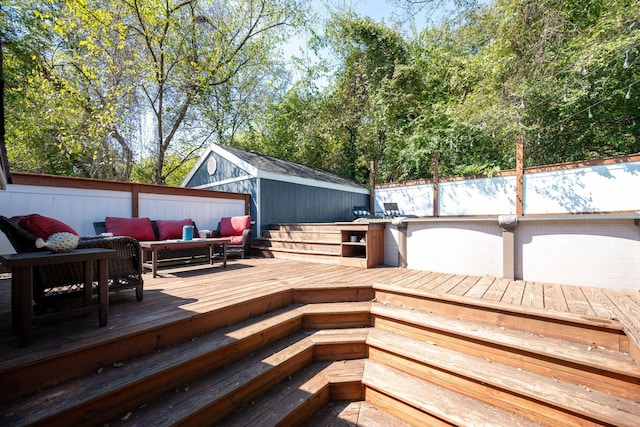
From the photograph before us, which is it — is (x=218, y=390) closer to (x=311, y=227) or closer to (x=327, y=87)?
(x=311, y=227)

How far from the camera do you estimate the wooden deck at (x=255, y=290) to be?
1.84 meters

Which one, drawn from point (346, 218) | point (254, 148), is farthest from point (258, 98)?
point (346, 218)

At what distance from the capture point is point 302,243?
5.41 meters

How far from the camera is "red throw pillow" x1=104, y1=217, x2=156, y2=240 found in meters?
4.41

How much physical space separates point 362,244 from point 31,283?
3.70 metres

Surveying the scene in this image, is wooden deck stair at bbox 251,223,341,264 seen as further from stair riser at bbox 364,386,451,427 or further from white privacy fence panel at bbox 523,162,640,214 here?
white privacy fence panel at bbox 523,162,640,214

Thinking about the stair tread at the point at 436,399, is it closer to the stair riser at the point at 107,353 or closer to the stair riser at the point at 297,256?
the stair riser at the point at 107,353

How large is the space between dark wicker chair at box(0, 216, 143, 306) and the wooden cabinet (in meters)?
2.95

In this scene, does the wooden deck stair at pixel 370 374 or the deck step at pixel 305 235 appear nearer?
the wooden deck stair at pixel 370 374

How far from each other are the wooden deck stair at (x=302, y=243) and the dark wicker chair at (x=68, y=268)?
3.05 meters

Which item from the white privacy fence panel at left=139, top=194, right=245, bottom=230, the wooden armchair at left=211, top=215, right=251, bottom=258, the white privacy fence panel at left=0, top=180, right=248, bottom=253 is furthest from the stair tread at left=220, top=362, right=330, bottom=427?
the white privacy fence panel at left=139, top=194, right=245, bottom=230

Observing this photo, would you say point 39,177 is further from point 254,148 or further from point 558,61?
point 558,61

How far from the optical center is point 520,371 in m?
2.00

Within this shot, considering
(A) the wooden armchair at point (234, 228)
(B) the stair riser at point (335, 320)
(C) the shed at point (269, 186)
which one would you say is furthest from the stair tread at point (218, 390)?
(C) the shed at point (269, 186)
